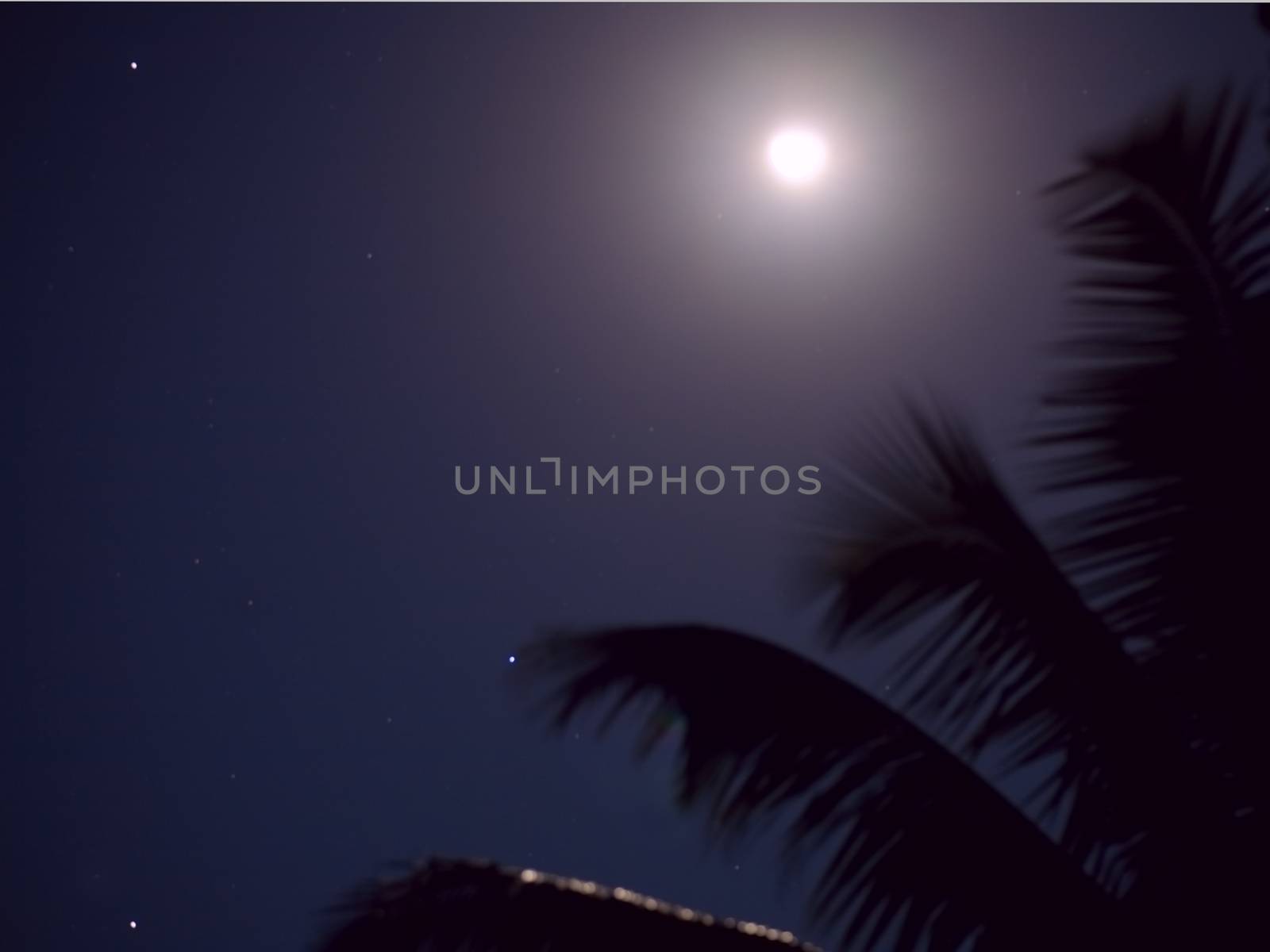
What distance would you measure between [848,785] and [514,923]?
3.16ft

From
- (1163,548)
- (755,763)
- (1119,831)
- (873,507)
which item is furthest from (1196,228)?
(755,763)

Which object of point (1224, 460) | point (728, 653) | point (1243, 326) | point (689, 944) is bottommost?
point (689, 944)

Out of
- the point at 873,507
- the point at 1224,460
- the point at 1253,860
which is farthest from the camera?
the point at 873,507

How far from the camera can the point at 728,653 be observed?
3939 mm

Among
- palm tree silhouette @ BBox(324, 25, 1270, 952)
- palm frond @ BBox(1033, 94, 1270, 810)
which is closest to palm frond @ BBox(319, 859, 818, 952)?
palm tree silhouette @ BBox(324, 25, 1270, 952)

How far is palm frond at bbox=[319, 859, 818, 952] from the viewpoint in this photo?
11.8 ft

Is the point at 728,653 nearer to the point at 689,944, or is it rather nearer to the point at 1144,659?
the point at 689,944

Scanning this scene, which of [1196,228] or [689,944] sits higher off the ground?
[1196,228]

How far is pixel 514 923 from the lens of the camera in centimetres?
365

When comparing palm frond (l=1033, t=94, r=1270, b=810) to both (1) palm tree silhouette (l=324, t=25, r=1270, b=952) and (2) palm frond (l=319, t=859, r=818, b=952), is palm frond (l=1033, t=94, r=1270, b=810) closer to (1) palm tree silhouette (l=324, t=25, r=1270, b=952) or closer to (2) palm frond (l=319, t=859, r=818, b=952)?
(1) palm tree silhouette (l=324, t=25, r=1270, b=952)

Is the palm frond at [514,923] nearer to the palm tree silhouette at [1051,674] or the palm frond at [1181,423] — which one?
the palm tree silhouette at [1051,674]

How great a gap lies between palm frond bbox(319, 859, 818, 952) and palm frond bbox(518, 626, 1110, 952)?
0.29 m

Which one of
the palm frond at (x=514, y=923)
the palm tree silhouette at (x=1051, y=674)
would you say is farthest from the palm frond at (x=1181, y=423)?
the palm frond at (x=514, y=923)

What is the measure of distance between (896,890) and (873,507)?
1.03 metres
